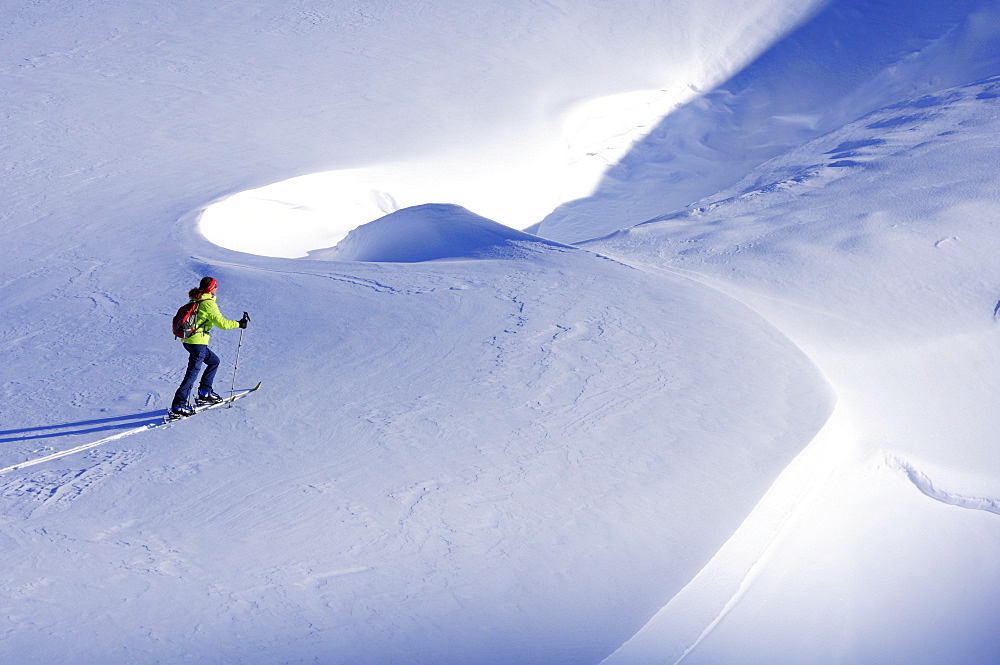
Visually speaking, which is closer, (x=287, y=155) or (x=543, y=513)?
(x=543, y=513)

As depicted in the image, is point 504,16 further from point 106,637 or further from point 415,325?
point 106,637

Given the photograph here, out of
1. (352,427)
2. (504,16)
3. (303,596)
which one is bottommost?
(303,596)

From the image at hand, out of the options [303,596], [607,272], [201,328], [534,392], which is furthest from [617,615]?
[607,272]

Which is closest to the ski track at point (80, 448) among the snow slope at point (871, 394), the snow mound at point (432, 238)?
the snow slope at point (871, 394)

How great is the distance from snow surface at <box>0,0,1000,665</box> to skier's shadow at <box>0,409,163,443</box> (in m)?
0.03

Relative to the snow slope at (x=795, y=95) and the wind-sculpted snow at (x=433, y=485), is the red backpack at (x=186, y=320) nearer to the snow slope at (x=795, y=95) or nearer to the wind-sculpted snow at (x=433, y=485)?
the wind-sculpted snow at (x=433, y=485)

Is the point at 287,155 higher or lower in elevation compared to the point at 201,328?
higher

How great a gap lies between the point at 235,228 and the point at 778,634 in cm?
858

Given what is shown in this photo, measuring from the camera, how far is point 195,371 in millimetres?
5922

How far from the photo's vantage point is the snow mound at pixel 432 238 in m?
8.96

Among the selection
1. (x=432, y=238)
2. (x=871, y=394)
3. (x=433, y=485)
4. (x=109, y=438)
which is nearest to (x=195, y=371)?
(x=109, y=438)

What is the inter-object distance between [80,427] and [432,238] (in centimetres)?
462

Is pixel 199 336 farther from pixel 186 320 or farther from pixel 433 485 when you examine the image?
pixel 433 485

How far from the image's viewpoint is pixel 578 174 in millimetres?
14047
